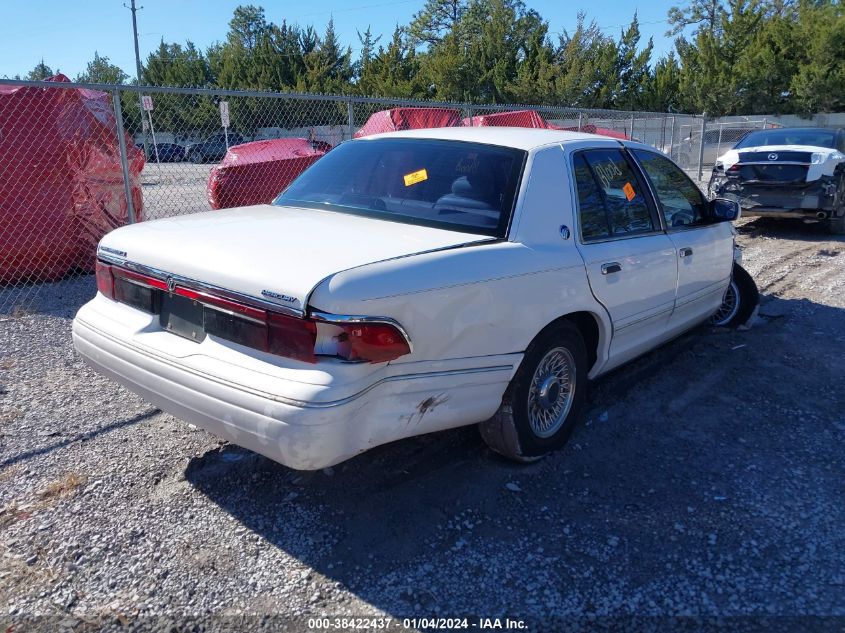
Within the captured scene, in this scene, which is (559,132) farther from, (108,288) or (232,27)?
(232,27)

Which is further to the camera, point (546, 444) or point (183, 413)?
point (546, 444)

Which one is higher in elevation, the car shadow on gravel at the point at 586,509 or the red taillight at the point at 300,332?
the red taillight at the point at 300,332

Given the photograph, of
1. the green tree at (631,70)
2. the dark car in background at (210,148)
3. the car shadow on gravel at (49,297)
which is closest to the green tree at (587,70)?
the green tree at (631,70)

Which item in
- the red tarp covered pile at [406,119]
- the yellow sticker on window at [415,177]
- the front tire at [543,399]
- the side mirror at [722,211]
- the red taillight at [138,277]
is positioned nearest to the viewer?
the red taillight at [138,277]

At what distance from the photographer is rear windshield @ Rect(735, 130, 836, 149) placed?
1112 centimetres

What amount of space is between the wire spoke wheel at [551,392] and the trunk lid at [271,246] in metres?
0.81

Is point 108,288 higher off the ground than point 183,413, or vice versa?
point 108,288

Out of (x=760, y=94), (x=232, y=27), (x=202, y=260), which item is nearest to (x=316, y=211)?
(x=202, y=260)

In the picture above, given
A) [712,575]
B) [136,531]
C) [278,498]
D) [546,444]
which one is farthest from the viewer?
[546,444]

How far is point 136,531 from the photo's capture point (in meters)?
3.04

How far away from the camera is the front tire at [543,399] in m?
3.36

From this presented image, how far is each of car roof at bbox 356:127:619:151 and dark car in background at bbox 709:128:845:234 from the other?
7.12 m

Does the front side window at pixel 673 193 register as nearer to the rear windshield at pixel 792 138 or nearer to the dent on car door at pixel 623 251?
the dent on car door at pixel 623 251

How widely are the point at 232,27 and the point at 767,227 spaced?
7334cm
